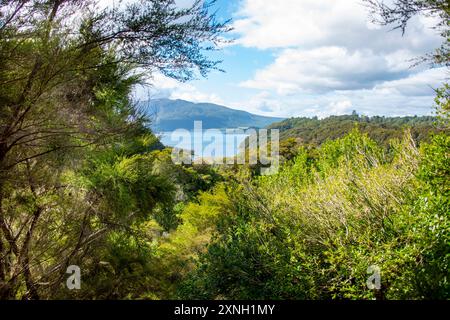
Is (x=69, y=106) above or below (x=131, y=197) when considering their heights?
above

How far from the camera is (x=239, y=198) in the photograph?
1004cm

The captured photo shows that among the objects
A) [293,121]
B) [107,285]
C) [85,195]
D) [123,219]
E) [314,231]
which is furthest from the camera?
[293,121]

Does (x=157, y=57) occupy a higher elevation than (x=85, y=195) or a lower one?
higher

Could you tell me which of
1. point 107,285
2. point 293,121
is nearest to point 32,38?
point 107,285

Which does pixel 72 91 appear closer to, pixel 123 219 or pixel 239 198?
pixel 123 219

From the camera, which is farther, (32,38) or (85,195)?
(85,195)

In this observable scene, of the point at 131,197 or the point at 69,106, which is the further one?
the point at 131,197

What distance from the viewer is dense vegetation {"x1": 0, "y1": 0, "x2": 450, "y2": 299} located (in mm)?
4043

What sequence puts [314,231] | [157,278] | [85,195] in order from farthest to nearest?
1. [157,278]
2. [85,195]
3. [314,231]

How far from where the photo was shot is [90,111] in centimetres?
594

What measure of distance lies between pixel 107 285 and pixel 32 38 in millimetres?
6218

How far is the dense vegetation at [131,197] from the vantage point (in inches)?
159

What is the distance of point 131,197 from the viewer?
7316 mm
